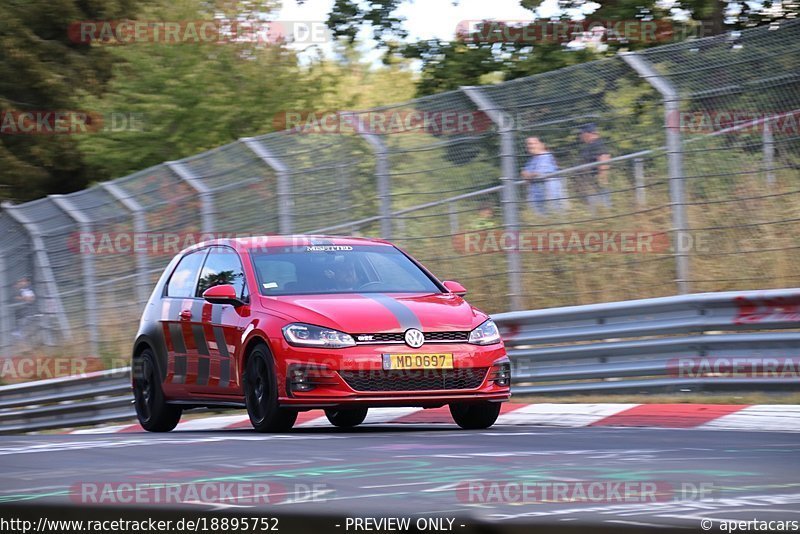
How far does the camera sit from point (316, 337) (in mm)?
9312

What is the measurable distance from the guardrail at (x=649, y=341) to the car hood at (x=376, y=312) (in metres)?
1.90

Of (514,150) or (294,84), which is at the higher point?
(294,84)

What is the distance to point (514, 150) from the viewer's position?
12.8 meters

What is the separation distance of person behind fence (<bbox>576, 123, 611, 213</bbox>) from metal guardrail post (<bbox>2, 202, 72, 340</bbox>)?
31.2ft

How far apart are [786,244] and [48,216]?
37.4 feet

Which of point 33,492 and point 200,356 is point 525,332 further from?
point 33,492

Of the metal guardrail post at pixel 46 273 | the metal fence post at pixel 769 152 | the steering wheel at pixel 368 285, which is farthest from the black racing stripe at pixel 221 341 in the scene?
the metal guardrail post at pixel 46 273

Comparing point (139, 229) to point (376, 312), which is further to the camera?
point (139, 229)

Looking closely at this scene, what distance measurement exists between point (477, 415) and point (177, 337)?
2.54 meters

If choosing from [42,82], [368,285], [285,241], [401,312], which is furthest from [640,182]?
[42,82]

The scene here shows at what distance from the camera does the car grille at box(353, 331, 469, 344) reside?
930cm

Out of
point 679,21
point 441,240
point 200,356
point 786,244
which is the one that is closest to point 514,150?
point 441,240
